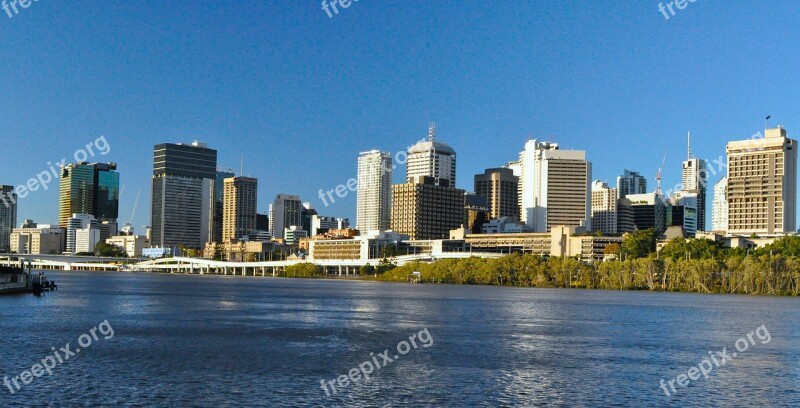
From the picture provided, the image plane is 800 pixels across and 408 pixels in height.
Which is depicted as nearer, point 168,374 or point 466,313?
Answer: point 168,374

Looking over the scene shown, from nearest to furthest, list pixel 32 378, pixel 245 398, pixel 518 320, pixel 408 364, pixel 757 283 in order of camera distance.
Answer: pixel 245 398 < pixel 32 378 < pixel 408 364 < pixel 518 320 < pixel 757 283

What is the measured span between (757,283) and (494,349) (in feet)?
451

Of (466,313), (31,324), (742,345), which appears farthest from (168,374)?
(466,313)

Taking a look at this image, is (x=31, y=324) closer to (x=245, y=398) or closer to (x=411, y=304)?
(x=245, y=398)

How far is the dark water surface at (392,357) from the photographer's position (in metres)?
50.1

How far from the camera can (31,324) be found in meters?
84.6

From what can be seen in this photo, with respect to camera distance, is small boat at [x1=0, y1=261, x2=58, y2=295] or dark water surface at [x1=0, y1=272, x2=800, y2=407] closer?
dark water surface at [x1=0, y1=272, x2=800, y2=407]

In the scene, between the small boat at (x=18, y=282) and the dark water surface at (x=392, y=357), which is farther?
the small boat at (x=18, y=282)

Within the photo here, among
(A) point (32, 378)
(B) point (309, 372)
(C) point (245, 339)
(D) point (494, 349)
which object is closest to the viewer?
(A) point (32, 378)

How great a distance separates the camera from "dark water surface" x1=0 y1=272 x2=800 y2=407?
50062 millimetres

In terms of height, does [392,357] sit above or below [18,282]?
below

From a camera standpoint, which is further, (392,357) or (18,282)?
(18,282)

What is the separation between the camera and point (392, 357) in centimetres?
6569

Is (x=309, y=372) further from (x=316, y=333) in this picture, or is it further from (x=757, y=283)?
(x=757, y=283)
